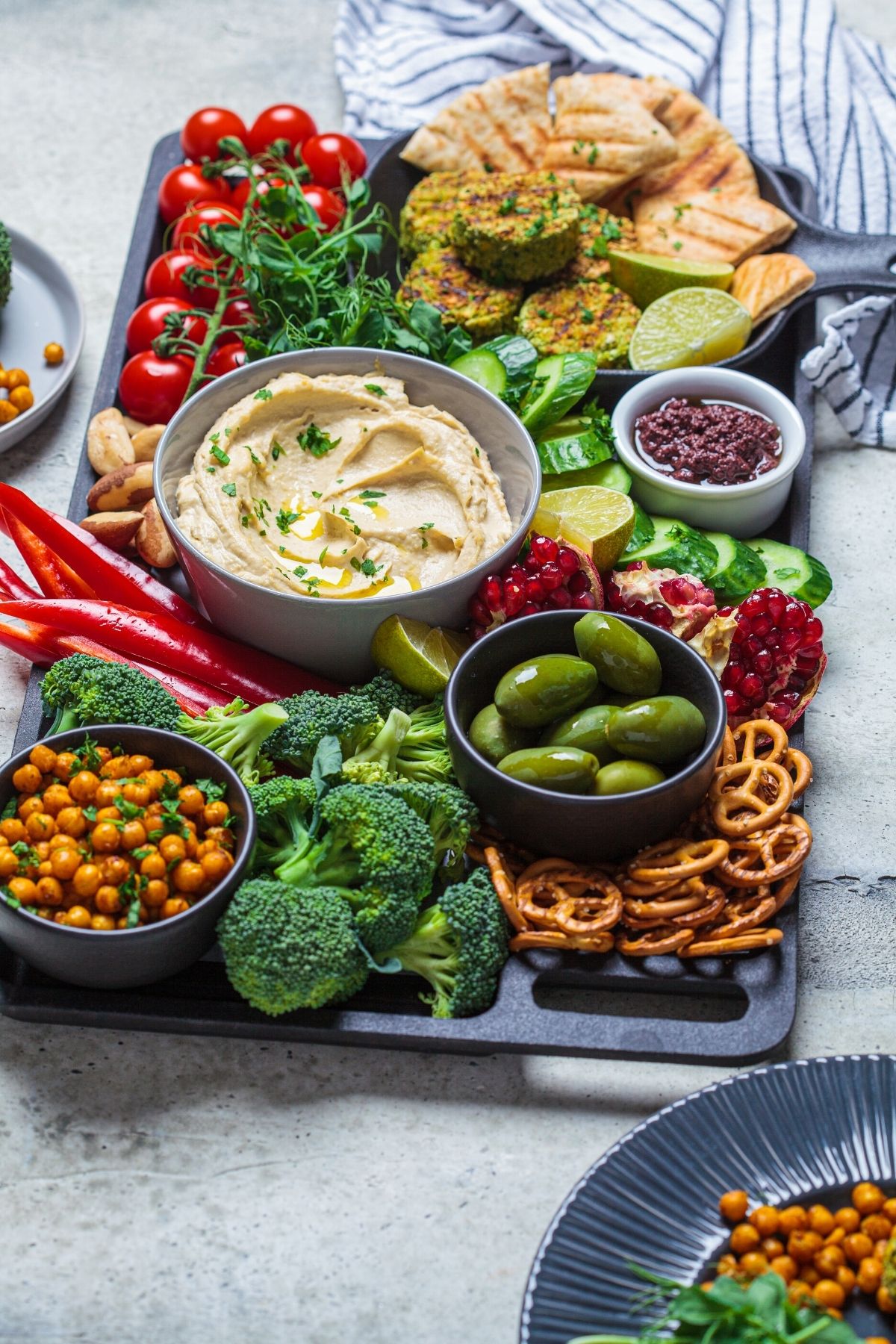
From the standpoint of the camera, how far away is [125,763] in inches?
98.9

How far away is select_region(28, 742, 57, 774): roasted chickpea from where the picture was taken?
2.50 meters

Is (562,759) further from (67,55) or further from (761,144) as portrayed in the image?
(67,55)

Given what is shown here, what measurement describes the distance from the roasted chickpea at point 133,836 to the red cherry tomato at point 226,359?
5.16ft

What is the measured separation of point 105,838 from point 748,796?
4.03 ft

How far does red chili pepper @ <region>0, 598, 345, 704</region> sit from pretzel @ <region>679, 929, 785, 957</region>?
3.22 ft

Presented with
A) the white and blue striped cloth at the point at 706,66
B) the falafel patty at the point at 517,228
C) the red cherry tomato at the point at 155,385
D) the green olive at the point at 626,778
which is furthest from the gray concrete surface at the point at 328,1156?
the white and blue striped cloth at the point at 706,66

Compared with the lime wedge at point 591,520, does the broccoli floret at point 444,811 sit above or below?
below

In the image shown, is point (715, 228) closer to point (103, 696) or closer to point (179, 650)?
point (179, 650)

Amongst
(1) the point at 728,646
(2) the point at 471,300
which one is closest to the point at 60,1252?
(1) the point at 728,646

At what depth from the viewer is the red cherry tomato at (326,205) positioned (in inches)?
155

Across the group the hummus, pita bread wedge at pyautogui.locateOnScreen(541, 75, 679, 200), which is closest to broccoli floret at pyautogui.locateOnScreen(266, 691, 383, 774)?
the hummus

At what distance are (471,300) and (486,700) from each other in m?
1.41

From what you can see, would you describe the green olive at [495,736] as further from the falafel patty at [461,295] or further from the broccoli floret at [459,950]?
the falafel patty at [461,295]

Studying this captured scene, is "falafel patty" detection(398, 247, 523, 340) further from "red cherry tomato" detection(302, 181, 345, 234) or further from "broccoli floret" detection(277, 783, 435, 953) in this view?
"broccoli floret" detection(277, 783, 435, 953)
